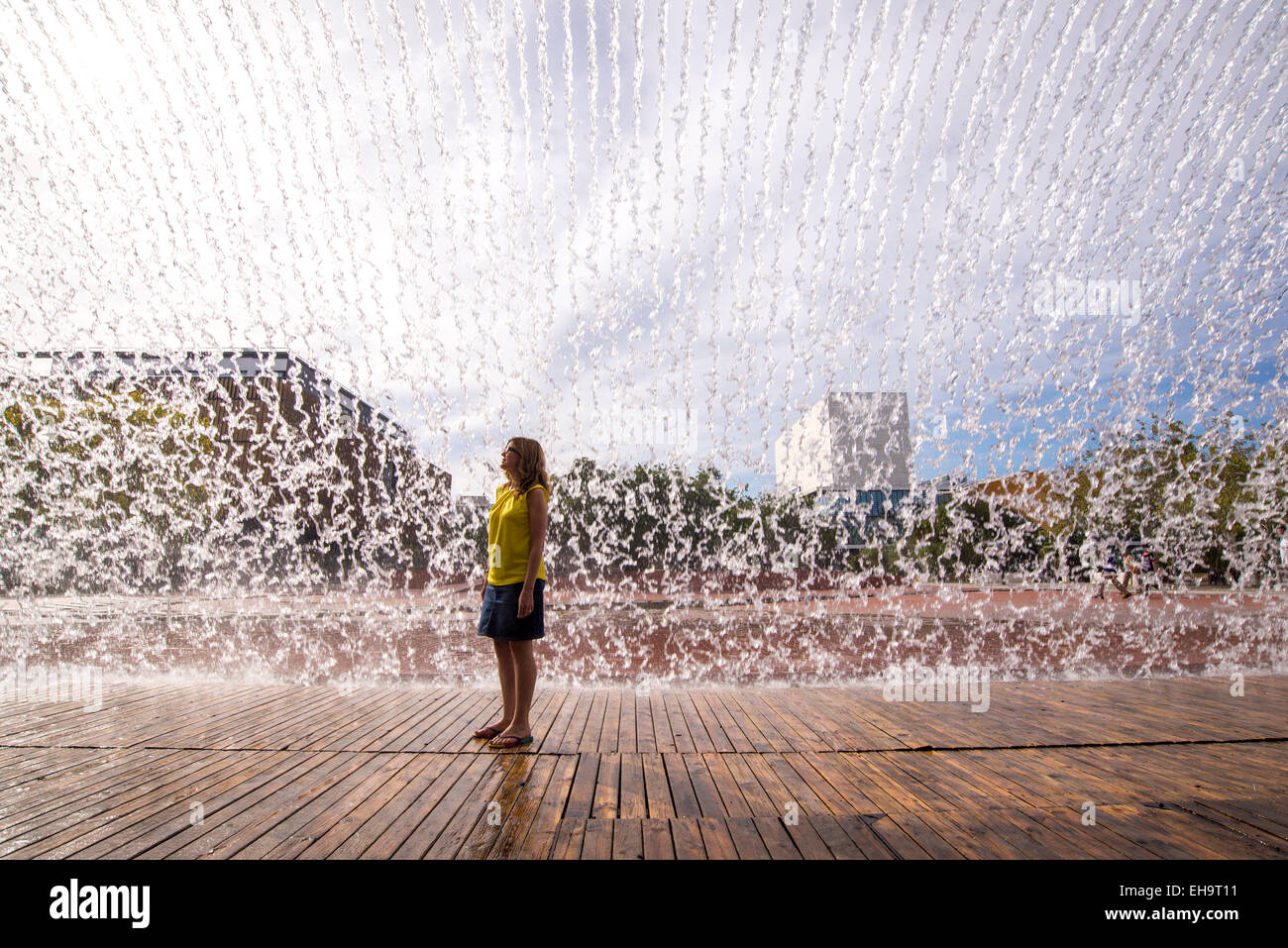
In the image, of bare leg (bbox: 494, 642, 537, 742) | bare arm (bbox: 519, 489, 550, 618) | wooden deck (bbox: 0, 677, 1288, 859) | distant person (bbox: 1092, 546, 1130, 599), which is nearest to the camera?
wooden deck (bbox: 0, 677, 1288, 859)

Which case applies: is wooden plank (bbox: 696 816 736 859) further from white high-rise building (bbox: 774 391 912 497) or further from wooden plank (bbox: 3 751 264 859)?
white high-rise building (bbox: 774 391 912 497)

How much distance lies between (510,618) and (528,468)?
799mm

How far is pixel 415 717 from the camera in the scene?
161 inches

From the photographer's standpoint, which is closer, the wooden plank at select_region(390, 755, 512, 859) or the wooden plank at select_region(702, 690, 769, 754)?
the wooden plank at select_region(390, 755, 512, 859)

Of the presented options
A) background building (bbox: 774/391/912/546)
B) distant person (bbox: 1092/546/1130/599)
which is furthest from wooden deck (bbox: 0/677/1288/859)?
distant person (bbox: 1092/546/1130/599)

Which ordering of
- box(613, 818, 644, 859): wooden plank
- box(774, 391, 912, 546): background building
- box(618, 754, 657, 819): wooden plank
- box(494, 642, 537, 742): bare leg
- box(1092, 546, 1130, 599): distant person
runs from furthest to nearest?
box(1092, 546, 1130, 599): distant person < box(774, 391, 912, 546): background building < box(494, 642, 537, 742): bare leg < box(618, 754, 657, 819): wooden plank < box(613, 818, 644, 859): wooden plank

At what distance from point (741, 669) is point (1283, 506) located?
784 centimetres

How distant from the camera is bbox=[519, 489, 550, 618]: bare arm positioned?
3398 millimetres

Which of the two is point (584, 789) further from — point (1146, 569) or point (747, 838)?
point (1146, 569)

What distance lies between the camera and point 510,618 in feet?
11.4

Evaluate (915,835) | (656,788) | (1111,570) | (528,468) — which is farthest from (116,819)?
(1111,570)

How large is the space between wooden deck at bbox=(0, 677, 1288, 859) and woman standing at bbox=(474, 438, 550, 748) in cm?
20
